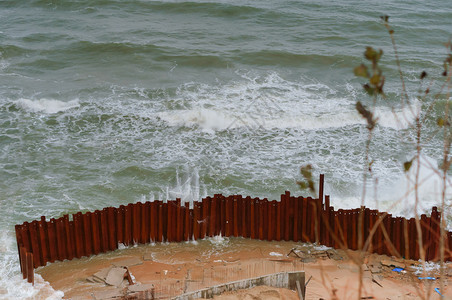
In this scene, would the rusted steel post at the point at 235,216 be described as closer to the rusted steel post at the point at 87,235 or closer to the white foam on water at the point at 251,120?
the rusted steel post at the point at 87,235

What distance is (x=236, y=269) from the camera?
12.4 metres

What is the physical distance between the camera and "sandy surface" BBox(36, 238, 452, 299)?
11.5m

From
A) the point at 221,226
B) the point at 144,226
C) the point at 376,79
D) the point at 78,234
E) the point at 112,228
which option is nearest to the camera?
the point at 376,79

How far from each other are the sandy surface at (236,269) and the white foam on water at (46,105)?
1099cm

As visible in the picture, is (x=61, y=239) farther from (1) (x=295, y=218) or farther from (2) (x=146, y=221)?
(1) (x=295, y=218)

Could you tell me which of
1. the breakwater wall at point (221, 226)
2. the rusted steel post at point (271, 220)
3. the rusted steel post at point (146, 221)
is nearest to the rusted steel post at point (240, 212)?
the breakwater wall at point (221, 226)

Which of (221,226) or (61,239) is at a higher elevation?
(61,239)

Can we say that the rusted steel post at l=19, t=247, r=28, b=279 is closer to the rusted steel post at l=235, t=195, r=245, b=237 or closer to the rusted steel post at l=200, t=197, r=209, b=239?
the rusted steel post at l=200, t=197, r=209, b=239

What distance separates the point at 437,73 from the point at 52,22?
21.1 meters

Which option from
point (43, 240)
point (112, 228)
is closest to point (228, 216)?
point (112, 228)

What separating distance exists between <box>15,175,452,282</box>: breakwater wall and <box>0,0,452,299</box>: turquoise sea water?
1.22 m

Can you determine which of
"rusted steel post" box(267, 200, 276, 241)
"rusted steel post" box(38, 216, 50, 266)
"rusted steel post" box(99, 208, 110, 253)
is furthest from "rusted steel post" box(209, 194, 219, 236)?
"rusted steel post" box(38, 216, 50, 266)

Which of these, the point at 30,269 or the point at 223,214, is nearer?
the point at 30,269

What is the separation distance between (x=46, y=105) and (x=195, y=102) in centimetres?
586
